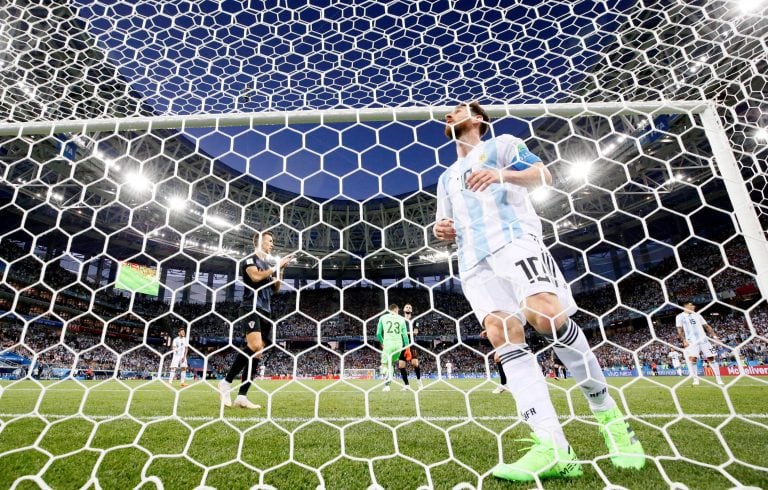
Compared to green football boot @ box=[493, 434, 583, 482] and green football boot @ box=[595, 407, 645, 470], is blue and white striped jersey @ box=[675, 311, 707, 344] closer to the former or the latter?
green football boot @ box=[595, 407, 645, 470]

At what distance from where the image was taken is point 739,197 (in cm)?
223

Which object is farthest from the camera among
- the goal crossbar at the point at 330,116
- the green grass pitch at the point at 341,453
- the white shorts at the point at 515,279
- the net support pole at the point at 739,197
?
the goal crossbar at the point at 330,116

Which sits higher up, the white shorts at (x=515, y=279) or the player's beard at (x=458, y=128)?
the player's beard at (x=458, y=128)

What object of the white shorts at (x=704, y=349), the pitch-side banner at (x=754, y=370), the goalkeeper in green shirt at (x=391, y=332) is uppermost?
the white shorts at (x=704, y=349)

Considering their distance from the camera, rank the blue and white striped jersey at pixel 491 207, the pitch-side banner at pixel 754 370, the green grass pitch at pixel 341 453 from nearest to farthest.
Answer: the green grass pitch at pixel 341 453 < the blue and white striped jersey at pixel 491 207 < the pitch-side banner at pixel 754 370

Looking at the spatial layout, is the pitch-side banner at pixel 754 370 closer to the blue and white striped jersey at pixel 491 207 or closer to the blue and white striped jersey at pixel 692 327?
the blue and white striped jersey at pixel 692 327

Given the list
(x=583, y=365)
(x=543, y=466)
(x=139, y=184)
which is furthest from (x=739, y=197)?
(x=139, y=184)

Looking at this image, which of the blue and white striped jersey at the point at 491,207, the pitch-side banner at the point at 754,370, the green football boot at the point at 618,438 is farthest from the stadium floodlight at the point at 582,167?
the pitch-side banner at the point at 754,370

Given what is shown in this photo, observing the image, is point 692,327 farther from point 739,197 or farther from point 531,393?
point 531,393

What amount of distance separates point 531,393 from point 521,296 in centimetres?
38

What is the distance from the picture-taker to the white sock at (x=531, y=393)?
56.5 inches

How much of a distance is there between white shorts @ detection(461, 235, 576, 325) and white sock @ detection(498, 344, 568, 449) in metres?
0.18

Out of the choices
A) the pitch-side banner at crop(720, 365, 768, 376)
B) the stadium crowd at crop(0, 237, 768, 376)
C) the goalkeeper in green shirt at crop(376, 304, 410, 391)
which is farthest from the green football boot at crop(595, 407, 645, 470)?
the pitch-side banner at crop(720, 365, 768, 376)

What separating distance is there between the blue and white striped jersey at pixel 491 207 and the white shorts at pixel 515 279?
0.04 metres
